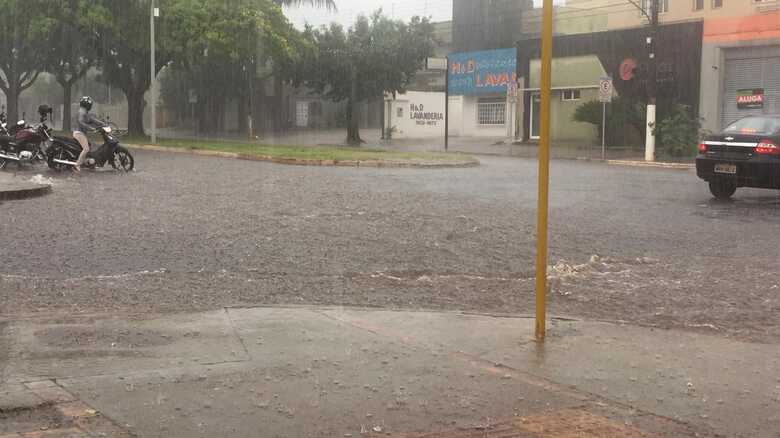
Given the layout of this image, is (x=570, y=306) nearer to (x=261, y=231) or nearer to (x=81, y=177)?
(x=261, y=231)

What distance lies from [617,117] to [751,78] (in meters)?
5.25

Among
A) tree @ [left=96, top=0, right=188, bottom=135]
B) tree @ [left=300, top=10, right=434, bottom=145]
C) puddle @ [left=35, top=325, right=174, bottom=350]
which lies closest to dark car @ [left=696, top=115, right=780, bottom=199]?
puddle @ [left=35, top=325, right=174, bottom=350]

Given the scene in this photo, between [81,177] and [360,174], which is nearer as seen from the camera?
[81,177]

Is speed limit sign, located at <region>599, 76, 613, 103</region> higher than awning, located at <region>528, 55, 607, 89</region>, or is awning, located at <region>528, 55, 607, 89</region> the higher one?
awning, located at <region>528, 55, 607, 89</region>

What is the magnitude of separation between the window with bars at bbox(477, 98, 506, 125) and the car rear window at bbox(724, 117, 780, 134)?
3245cm

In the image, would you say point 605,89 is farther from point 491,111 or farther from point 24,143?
point 491,111

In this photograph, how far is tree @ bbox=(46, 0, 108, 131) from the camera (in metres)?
33.2

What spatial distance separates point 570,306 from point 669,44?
2998 cm

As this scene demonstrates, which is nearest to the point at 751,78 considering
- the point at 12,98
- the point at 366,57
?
the point at 366,57

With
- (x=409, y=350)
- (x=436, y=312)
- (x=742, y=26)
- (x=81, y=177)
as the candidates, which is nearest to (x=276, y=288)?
(x=436, y=312)

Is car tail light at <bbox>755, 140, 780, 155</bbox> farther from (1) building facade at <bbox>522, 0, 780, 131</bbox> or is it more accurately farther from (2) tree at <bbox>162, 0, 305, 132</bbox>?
(2) tree at <bbox>162, 0, 305, 132</bbox>

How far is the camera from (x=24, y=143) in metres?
19.0

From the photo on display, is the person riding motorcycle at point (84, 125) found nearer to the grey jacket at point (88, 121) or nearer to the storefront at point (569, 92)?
the grey jacket at point (88, 121)

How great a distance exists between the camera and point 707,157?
1449 cm
